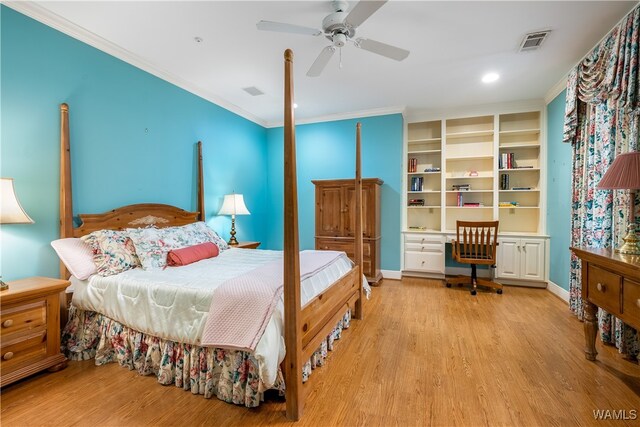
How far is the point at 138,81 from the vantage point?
3020 mm

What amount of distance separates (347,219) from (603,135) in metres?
2.88

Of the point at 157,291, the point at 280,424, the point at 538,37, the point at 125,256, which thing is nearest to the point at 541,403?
the point at 280,424

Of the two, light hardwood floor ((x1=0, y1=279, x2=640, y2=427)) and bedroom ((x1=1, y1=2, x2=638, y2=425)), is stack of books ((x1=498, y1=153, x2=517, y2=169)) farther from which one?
light hardwood floor ((x1=0, y1=279, x2=640, y2=427))

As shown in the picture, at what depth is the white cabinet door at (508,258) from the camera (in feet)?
13.7

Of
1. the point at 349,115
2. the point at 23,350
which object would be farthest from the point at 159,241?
the point at 349,115

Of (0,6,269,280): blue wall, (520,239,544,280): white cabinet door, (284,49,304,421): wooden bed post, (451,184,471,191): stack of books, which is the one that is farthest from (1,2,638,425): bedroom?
(451,184,471,191): stack of books

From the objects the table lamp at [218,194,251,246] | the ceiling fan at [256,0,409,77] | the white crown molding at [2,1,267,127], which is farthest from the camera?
the table lamp at [218,194,251,246]

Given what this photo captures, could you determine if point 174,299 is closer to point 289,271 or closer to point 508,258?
point 289,271

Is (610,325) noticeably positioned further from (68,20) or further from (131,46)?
(68,20)

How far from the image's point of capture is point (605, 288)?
1.88m

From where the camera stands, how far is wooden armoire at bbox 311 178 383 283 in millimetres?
4328

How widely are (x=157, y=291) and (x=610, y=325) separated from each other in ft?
11.6

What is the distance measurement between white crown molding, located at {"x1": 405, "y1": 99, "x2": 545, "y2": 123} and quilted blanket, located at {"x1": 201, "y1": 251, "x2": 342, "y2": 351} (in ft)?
13.3

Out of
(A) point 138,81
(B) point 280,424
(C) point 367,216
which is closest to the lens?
(B) point 280,424
